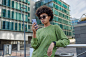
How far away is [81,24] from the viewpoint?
6664 mm

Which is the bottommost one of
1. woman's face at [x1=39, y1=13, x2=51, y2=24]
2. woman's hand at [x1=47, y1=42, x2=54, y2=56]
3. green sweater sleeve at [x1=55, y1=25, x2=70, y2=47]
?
woman's hand at [x1=47, y1=42, x2=54, y2=56]

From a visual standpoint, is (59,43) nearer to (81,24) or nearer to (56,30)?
(56,30)

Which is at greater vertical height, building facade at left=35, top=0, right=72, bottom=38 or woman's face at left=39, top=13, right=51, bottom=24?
building facade at left=35, top=0, right=72, bottom=38

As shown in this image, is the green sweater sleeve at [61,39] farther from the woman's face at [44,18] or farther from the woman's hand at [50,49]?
the woman's face at [44,18]

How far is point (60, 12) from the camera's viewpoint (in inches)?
1747

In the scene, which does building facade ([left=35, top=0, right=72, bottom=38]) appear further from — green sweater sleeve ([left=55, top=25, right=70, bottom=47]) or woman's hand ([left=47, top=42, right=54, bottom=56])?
woman's hand ([left=47, top=42, right=54, bottom=56])

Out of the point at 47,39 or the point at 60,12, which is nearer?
the point at 47,39

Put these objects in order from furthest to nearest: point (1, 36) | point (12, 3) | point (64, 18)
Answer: point (64, 18), point (12, 3), point (1, 36)

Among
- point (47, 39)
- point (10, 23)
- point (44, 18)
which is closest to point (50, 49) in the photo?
point (47, 39)

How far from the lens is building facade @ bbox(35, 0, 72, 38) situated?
127 ft

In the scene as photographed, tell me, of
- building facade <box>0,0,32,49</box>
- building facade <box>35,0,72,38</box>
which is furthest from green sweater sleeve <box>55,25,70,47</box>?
building facade <box>35,0,72,38</box>

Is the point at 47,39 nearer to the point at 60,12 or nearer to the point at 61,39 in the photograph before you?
the point at 61,39

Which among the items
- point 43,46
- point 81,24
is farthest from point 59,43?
point 81,24

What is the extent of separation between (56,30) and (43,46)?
0.39 m
